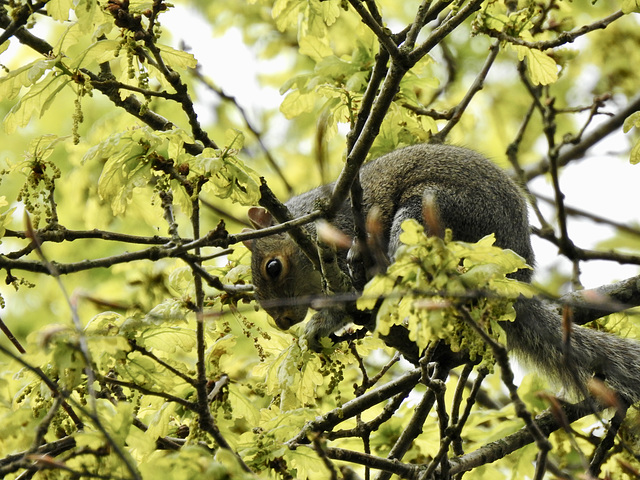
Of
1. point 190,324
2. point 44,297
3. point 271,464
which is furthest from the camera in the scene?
A: point 44,297

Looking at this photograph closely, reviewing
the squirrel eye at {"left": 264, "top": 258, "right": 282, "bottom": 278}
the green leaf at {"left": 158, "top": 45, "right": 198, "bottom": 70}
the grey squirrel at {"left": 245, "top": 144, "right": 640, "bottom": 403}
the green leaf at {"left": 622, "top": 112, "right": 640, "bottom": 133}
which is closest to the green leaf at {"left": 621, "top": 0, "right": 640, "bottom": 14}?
the green leaf at {"left": 622, "top": 112, "right": 640, "bottom": 133}

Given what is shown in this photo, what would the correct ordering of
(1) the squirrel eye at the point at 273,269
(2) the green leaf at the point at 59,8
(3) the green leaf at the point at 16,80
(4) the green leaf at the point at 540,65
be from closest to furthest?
(2) the green leaf at the point at 59,8, (3) the green leaf at the point at 16,80, (4) the green leaf at the point at 540,65, (1) the squirrel eye at the point at 273,269

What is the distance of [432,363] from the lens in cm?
388

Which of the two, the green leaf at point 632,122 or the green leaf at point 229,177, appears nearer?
the green leaf at point 229,177

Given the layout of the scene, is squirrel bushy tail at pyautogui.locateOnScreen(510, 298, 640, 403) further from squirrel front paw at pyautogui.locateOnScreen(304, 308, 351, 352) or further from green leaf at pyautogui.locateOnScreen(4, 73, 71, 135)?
green leaf at pyautogui.locateOnScreen(4, 73, 71, 135)

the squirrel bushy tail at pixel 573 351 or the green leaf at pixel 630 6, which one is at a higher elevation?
the green leaf at pixel 630 6

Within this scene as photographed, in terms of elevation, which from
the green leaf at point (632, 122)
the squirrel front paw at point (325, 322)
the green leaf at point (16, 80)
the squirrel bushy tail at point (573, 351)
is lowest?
the squirrel bushy tail at point (573, 351)

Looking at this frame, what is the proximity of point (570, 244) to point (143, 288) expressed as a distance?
9.27ft

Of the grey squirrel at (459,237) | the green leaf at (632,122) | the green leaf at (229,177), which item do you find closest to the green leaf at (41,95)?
the green leaf at (229,177)

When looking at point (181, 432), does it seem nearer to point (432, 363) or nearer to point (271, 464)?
point (271, 464)

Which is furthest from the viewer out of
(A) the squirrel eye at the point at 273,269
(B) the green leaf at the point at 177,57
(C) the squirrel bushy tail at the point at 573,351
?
(A) the squirrel eye at the point at 273,269

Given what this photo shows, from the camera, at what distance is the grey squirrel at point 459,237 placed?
13.5ft

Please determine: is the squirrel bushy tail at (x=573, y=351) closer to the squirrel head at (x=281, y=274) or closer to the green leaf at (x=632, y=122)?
the green leaf at (x=632, y=122)

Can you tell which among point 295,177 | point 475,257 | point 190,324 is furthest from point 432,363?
point 295,177
